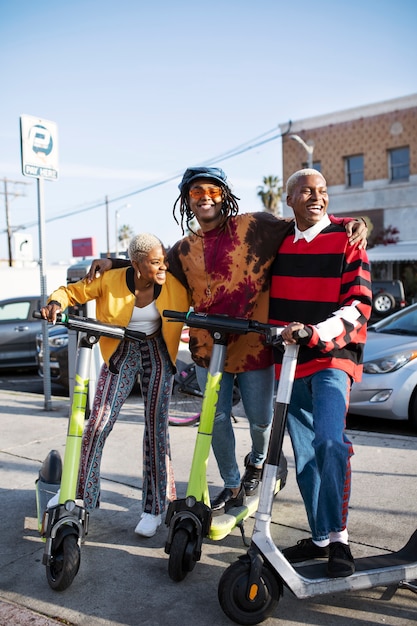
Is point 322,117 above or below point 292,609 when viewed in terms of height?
above

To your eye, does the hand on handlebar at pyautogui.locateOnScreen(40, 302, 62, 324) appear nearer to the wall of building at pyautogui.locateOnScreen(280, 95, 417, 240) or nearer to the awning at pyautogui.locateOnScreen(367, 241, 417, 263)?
the awning at pyautogui.locateOnScreen(367, 241, 417, 263)

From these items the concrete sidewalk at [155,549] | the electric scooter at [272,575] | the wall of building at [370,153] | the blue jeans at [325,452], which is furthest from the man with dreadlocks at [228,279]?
the wall of building at [370,153]

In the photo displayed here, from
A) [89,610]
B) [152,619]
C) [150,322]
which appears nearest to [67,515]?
[89,610]

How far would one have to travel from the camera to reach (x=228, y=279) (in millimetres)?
3242

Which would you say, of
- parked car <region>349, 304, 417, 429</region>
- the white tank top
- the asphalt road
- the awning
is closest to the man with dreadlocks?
the white tank top

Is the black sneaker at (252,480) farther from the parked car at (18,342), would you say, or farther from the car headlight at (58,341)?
the parked car at (18,342)

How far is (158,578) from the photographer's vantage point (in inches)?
120

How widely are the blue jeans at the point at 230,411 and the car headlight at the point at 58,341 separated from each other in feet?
19.1

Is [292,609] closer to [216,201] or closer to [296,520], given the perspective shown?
[296,520]

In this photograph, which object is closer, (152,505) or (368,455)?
→ (152,505)

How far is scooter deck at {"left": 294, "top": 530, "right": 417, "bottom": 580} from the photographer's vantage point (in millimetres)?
2658

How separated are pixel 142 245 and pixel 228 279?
0.52m

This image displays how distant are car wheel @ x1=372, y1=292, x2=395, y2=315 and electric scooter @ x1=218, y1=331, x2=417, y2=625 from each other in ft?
51.4

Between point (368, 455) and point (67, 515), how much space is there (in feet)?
9.22
